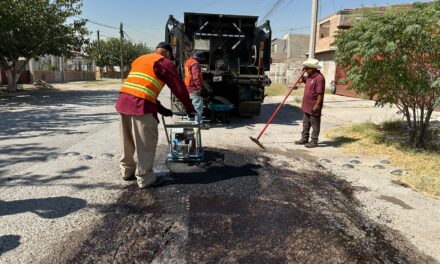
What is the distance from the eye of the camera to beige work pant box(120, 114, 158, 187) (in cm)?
466

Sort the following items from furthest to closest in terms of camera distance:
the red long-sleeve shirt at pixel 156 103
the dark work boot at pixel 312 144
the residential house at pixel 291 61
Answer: the residential house at pixel 291 61 → the dark work boot at pixel 312 144 → the red long-sleeve shirt at pixel 156 103

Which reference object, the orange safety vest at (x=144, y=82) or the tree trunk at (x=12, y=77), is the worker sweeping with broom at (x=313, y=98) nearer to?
the orange safety vest at (x=144, y=82)

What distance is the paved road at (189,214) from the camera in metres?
3.29

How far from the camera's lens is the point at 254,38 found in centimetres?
1123

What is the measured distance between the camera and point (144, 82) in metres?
4.62

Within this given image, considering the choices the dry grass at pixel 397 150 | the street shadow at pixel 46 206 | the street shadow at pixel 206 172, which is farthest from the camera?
the dry grass at pixel 397 150

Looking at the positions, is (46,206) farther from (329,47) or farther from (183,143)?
(329,47)

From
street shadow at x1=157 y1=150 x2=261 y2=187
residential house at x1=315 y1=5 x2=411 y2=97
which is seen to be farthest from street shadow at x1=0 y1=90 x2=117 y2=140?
residential house at x1=315 y1=5 x2=411 y2=97

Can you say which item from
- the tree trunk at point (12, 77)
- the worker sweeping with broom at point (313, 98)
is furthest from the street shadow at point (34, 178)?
the tree trunk at point (12, 77)

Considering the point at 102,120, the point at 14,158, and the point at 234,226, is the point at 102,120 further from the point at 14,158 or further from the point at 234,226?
the point at 234,226

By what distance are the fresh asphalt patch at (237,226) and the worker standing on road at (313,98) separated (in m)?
2.34

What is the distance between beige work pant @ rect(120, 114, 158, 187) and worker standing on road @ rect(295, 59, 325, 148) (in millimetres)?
3848

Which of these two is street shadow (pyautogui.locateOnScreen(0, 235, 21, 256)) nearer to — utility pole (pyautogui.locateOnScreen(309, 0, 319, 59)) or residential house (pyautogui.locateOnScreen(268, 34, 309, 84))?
utility pole (pyautogui.locateOnScreen(309, 0, 319, 59))

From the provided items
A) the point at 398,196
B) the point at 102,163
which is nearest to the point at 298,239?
the point at 398,196
